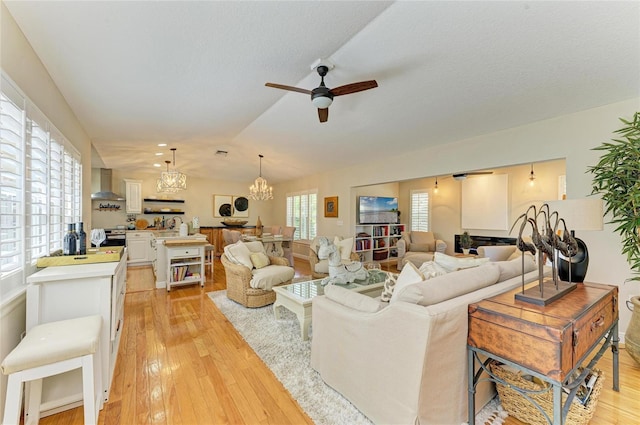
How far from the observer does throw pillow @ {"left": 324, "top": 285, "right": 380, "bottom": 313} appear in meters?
1.84

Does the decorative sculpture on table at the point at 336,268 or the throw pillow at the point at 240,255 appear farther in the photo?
the throw pillow at the point at 240,255

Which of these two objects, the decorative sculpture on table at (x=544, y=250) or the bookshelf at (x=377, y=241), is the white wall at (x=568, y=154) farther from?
the bookshelf at (x=377, y=241)

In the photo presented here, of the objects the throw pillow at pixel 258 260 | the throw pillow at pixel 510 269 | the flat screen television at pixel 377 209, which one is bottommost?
the throw pillow at pixel 258 260

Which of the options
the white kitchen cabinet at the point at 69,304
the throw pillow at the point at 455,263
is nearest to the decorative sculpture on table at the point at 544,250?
the throw pillow at the point at 455,263

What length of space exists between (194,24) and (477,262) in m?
3.17

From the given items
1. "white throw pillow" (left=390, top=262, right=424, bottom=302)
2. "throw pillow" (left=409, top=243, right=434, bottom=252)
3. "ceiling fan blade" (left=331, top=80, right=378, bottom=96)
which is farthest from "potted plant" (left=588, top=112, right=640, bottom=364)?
"throw pillow" (left=409, top=243, right=434, bottom=252)

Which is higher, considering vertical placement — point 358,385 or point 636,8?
point 636,8

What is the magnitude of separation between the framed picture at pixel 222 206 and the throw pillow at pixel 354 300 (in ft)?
24.9

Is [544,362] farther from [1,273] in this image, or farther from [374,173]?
[374,173]

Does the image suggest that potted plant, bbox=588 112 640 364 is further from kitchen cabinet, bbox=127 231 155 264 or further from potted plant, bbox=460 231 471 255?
kitchen cabinet, bbox=127 231 155 264

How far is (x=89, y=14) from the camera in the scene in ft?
6.04

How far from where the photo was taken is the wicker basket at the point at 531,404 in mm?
1641

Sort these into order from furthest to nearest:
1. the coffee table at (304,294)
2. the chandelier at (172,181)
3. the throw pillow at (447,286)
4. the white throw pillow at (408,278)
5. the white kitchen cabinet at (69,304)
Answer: the chandelier at (172,181) → the coffee table at (304,294) → the white throw pillow at (408,278) → the white kitchen cabinet at (69,304) → the throw pillow at (447,286)

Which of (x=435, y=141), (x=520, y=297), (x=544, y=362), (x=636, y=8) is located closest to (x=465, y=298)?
(x=520, y=297)
